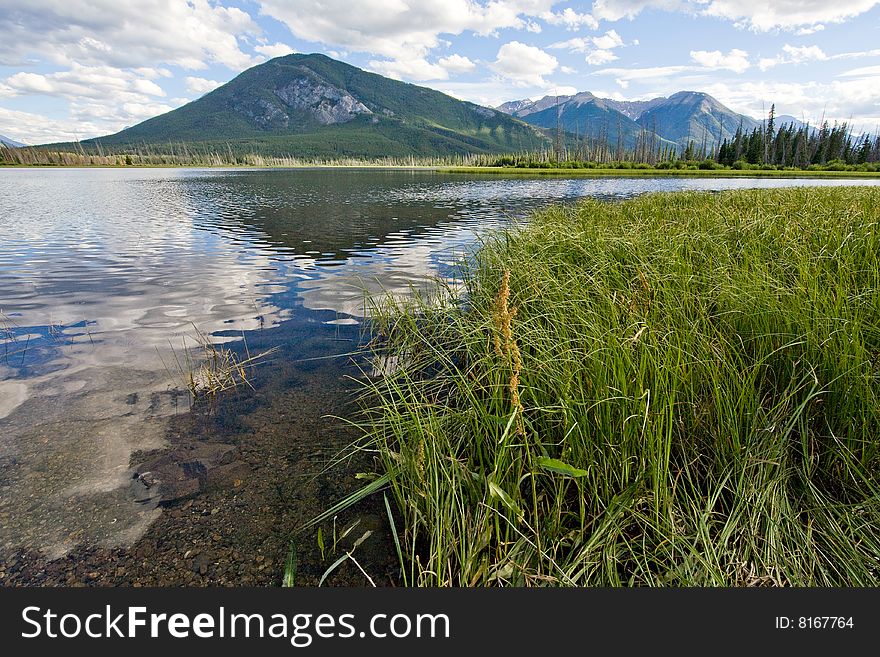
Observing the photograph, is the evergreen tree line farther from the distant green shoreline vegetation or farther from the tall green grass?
the tall green grass

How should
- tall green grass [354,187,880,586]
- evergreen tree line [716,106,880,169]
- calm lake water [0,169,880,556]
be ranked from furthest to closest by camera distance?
evergreen tree line [716,106,880,169] < calm lake water [0,169,880,556] < tall green grass [354,187,880,586]

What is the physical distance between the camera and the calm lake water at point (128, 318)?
444 cm

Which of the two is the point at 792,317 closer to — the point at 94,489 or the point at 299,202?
the point at 94,489

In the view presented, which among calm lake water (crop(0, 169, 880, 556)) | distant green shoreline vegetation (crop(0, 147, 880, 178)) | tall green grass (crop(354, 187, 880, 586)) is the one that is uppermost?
distant green shoreline vegetation (crop(0, 147, 880, 178))

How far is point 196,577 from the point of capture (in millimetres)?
3465

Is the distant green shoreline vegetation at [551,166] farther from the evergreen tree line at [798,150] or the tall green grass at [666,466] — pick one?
the tall green grass at [666,466]

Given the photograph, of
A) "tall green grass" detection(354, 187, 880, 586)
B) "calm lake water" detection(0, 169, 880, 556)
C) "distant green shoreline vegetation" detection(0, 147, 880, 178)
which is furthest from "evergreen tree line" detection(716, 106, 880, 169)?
"tall green grass" detection(354, 187, 880, 586)

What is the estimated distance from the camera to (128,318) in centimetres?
1002

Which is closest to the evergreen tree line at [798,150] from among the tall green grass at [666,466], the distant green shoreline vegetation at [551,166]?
the distant green shoreline vegetation at [551,166]

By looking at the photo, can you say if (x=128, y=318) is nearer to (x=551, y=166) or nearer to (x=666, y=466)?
(x=666, y=466)

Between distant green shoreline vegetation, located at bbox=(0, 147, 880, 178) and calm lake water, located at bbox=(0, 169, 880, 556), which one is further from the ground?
distant green shoreline vegetation, located at bbox=(0, 147, 880, 178)

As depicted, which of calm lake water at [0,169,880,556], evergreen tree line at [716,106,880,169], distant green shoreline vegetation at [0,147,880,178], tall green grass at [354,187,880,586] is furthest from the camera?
evergreen tree line at [716,106,880,169]

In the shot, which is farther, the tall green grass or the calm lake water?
the calm lake water

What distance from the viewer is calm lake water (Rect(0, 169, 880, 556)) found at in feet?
14.6
